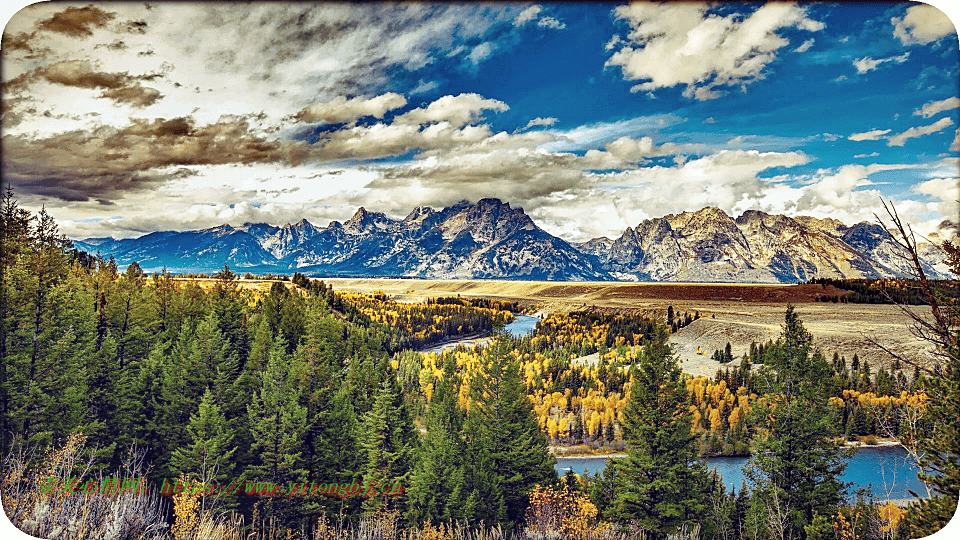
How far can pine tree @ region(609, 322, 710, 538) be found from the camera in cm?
1869

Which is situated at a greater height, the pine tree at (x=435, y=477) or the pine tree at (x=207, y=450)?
the pine tree at (x=207, y=450)

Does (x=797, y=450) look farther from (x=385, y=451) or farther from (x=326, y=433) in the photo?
(x=326, y=433)

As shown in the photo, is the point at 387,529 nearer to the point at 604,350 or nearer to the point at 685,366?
the point at 685,366

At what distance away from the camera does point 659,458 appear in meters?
19.6

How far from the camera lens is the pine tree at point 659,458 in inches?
736

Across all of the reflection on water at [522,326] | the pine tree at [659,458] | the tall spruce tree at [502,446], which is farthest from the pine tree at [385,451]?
the reflection on water at [522,326]

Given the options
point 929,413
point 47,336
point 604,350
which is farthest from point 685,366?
point 47,336

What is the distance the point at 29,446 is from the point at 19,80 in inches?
405

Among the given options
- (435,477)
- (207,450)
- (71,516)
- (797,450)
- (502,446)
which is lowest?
(435,477)

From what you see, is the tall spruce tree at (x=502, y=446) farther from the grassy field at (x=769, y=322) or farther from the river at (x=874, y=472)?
the grassy field at (x=769, y=322)

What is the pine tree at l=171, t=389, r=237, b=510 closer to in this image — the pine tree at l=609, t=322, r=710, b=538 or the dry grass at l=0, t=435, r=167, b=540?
the dry grass at l=0, t=435, r=167, b=540

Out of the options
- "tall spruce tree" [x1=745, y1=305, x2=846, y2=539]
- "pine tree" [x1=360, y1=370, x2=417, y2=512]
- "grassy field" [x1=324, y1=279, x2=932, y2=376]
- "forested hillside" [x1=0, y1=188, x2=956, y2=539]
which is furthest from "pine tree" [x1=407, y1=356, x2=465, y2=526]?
"grassy field" [x1=324, y1=279, x2=932, y2=376]

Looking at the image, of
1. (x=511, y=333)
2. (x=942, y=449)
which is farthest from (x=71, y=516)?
(x=511, y=333)

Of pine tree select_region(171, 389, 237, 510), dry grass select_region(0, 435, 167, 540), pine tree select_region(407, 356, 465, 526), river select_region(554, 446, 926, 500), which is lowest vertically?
river select_region(554, 446, 926, 500)
